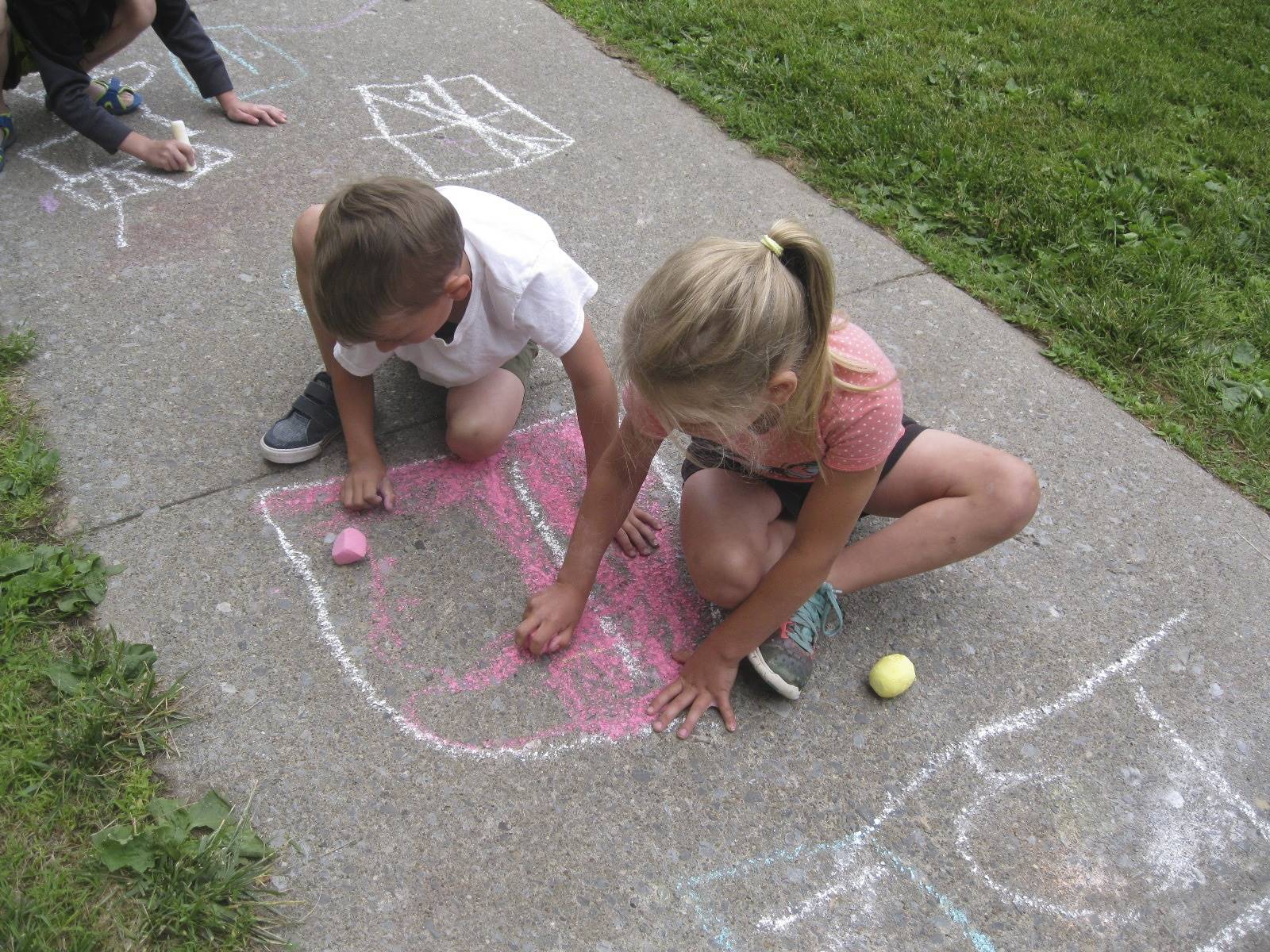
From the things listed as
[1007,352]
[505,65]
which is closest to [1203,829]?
[1007,352]

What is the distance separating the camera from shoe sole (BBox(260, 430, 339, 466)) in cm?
229

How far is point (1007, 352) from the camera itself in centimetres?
289

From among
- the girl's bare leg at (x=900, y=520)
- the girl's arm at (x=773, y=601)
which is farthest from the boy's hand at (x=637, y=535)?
the girl's arm at (x=773, y=601)

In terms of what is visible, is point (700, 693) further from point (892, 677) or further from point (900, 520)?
point (900, 520)

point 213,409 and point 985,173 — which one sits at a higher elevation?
point 985,173

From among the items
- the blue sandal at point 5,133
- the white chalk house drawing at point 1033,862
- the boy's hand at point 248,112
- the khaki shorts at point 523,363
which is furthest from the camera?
the boy's hand at point 248,112

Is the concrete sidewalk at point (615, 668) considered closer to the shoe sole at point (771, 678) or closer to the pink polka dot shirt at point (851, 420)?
the shoe sole at point (771, 678)

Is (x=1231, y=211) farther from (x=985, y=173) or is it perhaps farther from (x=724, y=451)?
(x=724, y=451)

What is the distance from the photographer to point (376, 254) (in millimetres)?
1803

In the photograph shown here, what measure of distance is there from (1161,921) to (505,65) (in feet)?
12.6

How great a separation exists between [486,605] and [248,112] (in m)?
2.51

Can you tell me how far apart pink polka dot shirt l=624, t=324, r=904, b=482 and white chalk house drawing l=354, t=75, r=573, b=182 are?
2018 millimetres

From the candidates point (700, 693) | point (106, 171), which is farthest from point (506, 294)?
point (106, 171)

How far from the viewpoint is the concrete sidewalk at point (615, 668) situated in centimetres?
165
